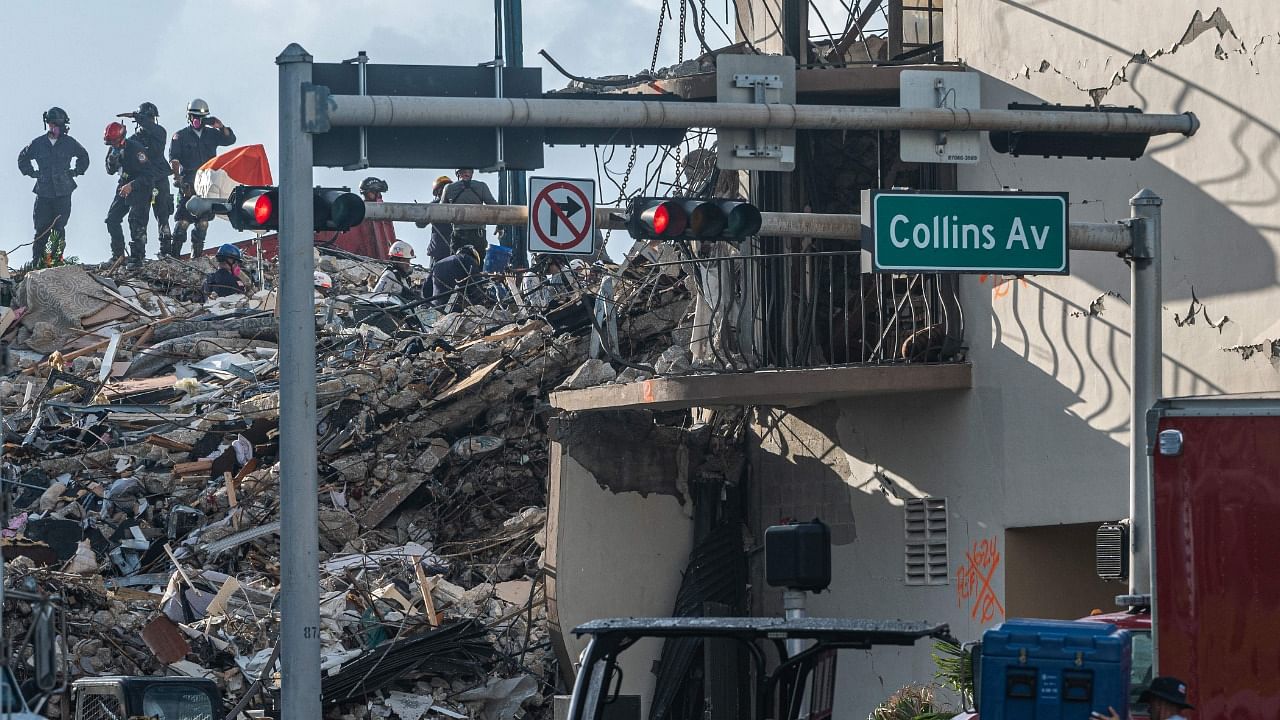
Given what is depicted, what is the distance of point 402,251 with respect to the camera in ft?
99.6

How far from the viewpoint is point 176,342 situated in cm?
2547

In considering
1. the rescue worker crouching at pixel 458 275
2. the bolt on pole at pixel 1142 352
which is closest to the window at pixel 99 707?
the bolt on pole at pixel 1142 352

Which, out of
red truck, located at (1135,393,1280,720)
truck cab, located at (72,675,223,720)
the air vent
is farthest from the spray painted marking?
red truck, located at (1135,393,1280,720)

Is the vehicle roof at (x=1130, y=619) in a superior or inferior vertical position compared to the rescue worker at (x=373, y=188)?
inferior

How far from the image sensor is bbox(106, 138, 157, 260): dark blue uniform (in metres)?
28.6

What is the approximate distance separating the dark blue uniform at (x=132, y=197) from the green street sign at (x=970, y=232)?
1964cm

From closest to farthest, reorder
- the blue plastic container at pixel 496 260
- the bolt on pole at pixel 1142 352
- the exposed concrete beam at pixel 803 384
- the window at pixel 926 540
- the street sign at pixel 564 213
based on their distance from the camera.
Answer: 1. the bolt on pole at pixel 1142 352
2. the street sign at pixel 564 213
3. the exposed concrete beam at pixel 803 384
4. the window at pixel 926 540
5. the blue plastic container at pixel 496 260

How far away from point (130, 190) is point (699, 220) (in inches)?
763

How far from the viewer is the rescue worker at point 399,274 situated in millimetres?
27906

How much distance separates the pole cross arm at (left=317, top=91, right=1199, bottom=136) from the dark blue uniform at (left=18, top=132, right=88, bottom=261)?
19.0m

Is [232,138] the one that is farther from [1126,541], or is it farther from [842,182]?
[1126,541]

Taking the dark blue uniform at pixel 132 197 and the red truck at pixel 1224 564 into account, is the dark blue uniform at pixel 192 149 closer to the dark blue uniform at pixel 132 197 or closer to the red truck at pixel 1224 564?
the dark blue uniform at pixel 132 197

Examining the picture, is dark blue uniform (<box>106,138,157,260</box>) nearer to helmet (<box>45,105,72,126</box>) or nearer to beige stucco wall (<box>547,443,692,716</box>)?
helmet (<box>45,105,72,126</box>)

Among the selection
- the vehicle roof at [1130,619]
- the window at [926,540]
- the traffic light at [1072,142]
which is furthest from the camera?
the window at [926,540]
